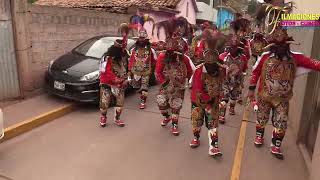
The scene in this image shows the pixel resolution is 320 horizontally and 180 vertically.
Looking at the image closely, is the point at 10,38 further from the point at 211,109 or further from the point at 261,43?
the point at 261,43

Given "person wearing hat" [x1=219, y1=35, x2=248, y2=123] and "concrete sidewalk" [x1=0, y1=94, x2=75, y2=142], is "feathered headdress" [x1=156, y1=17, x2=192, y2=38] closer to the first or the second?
"person wearing hat" [x1=219, y1=35, x2=248, y2=123]

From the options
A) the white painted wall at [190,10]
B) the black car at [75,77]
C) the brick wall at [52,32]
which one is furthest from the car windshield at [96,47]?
the white painted wall at [190,10]

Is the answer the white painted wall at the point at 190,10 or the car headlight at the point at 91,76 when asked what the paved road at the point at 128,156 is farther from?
the white painted wall at the point at 190,10

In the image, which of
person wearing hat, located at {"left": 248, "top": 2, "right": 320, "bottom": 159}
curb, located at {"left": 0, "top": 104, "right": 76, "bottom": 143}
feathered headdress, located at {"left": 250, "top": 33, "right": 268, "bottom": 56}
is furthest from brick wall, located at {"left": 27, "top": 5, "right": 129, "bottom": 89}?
person wearing hat, located at {"left": 248, "top": 2, "right": 320, "bottom": 159}

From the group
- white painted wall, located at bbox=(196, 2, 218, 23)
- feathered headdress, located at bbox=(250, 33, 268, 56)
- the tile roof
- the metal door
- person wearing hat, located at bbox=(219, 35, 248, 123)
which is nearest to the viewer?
the metal door

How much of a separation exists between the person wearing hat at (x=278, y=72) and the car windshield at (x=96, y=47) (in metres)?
4.32

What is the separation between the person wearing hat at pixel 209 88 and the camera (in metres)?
5.13

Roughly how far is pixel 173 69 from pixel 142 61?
5.15 ft

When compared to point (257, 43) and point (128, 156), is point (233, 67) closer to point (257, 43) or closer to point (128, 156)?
point (257, 43)

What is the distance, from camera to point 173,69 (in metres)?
6.16

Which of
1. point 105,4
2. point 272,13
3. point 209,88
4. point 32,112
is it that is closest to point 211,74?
point 209,88

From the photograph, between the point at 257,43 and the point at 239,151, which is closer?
the point at 239,151

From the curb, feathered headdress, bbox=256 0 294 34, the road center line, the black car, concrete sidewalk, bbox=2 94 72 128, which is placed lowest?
the road center line

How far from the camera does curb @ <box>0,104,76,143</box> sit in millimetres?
5984
